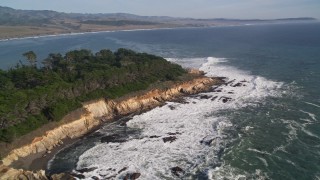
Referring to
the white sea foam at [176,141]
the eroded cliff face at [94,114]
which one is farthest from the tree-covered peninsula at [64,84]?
the white sea foam at [176,141]

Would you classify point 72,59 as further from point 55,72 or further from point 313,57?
point 313,57

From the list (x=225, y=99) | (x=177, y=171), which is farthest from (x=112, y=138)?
(x=225, y=99)

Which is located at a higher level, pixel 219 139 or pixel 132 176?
pixel 219 139

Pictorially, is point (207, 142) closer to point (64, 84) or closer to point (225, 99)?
point (225, 99)

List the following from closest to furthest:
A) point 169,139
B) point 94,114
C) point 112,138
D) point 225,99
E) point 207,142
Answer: point 207,142
point 169,139
point 112,138
point 94,114
point 225,99

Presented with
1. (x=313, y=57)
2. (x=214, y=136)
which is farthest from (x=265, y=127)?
(x=313, y=57)

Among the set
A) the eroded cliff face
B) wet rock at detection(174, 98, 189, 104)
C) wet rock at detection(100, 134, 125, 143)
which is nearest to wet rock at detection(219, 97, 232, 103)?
wet rock at detection(174, 98, 189, 104)
